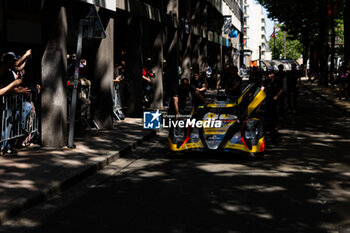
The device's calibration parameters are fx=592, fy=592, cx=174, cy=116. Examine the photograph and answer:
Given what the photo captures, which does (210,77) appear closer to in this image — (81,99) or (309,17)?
(309,17)

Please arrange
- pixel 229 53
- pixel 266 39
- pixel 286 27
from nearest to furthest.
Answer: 1. pixel 286 27
2. pixel 229 53
3. pixel 266 39

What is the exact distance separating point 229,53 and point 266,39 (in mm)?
125246

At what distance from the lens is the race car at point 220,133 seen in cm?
1120

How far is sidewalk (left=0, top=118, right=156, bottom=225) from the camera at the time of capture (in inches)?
286

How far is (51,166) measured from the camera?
959cm

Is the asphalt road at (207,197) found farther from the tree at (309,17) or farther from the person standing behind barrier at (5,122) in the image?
the tree at (309,17)

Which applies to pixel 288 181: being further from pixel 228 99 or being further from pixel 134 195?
pixel 228 99

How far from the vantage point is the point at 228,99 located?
13.4m

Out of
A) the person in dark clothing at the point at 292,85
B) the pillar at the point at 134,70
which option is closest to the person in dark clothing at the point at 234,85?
the pillar at the point at 134,70

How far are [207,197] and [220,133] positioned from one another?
3.79m

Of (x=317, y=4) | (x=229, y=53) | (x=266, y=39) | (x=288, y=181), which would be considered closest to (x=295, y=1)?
(x=317, y=4)

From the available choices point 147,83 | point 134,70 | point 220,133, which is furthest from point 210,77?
point 220,133

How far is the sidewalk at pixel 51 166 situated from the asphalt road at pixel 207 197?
164 millimetres

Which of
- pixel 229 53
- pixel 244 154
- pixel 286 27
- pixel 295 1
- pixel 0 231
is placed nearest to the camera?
pixel 0 231
